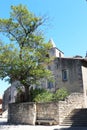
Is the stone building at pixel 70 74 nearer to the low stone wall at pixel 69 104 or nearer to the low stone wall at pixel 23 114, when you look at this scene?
the low stone wall at pixel 69 104

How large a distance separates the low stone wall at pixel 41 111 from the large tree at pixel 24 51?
1944 millimetres

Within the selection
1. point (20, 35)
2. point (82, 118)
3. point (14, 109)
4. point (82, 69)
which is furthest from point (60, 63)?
point (82, 118)

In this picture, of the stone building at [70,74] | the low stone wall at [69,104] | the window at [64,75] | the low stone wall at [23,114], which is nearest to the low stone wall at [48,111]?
the low stone wall at [69,104]

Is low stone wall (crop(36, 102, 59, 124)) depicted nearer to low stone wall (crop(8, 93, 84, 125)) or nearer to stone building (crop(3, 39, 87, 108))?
low stone wall (crop(8, 93, 84, 125))

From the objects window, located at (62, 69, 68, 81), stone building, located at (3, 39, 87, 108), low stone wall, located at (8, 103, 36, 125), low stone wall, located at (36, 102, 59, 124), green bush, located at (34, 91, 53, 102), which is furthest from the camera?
window, located at (62, 69, 68, 81)

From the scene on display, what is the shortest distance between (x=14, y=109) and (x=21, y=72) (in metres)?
3.76

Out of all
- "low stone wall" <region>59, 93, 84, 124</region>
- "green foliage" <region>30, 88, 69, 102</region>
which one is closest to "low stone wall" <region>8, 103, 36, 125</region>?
"green foliage" <region>30, 88, 69, 102</region>

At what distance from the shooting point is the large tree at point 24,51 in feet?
76.5

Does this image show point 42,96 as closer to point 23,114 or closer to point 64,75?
point 23,114

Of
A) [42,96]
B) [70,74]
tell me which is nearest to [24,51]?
[42,96]

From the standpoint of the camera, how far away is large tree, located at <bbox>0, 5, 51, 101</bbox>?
23327mm

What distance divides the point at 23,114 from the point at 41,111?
71.7 inches

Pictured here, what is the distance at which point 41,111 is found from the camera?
2172 cm

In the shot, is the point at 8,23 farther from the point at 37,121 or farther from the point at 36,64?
the point at 37,121
